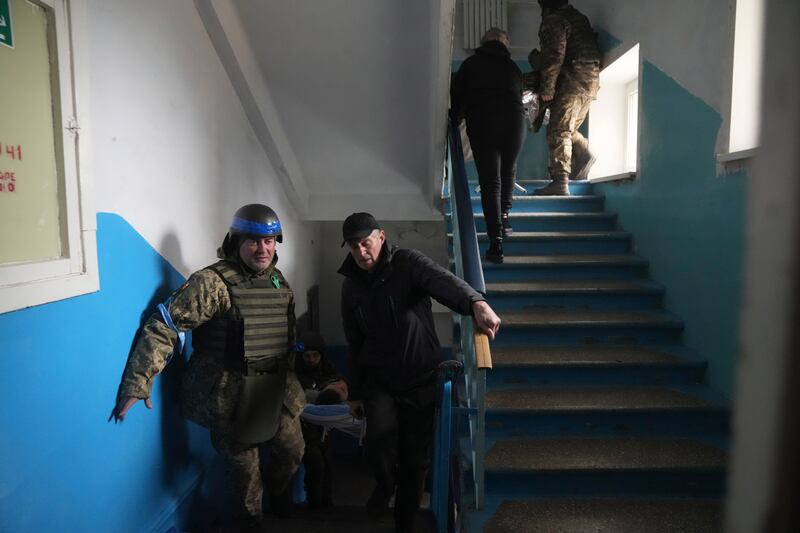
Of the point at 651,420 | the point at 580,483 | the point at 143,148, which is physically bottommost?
the point at 580,483

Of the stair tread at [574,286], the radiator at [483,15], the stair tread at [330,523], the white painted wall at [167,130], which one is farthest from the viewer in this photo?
the radiator at [483,15]

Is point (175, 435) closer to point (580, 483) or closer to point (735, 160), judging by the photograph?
point (580, 483)

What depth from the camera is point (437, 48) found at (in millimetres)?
2635

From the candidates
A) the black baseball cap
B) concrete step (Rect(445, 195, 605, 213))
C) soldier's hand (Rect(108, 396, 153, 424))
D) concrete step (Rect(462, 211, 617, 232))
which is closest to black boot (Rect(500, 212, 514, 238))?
concrete step (Rect(462, 211, 617, 232))

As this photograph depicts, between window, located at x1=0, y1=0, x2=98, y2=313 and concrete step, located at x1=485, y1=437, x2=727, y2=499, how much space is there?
200cm

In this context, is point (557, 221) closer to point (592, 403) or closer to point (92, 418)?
point (592, 403)

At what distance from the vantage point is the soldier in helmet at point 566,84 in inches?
158

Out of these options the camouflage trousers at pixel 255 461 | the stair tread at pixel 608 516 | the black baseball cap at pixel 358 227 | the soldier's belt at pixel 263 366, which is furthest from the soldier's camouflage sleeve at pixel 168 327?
the stair tread at pixel 608 516

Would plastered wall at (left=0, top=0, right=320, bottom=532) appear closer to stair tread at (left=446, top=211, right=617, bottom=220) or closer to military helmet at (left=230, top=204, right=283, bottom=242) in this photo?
military helmet at (left=230, top=204, right=283, bottom=242)

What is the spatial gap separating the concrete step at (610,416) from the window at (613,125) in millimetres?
3139

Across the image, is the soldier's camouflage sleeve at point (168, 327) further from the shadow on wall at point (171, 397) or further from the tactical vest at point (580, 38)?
the tactical vest at point (580, 38)

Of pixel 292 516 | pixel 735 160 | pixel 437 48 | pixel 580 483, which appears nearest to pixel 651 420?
pixel 580 483

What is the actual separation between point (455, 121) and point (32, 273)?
258cm

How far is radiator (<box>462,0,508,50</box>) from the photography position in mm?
5684
